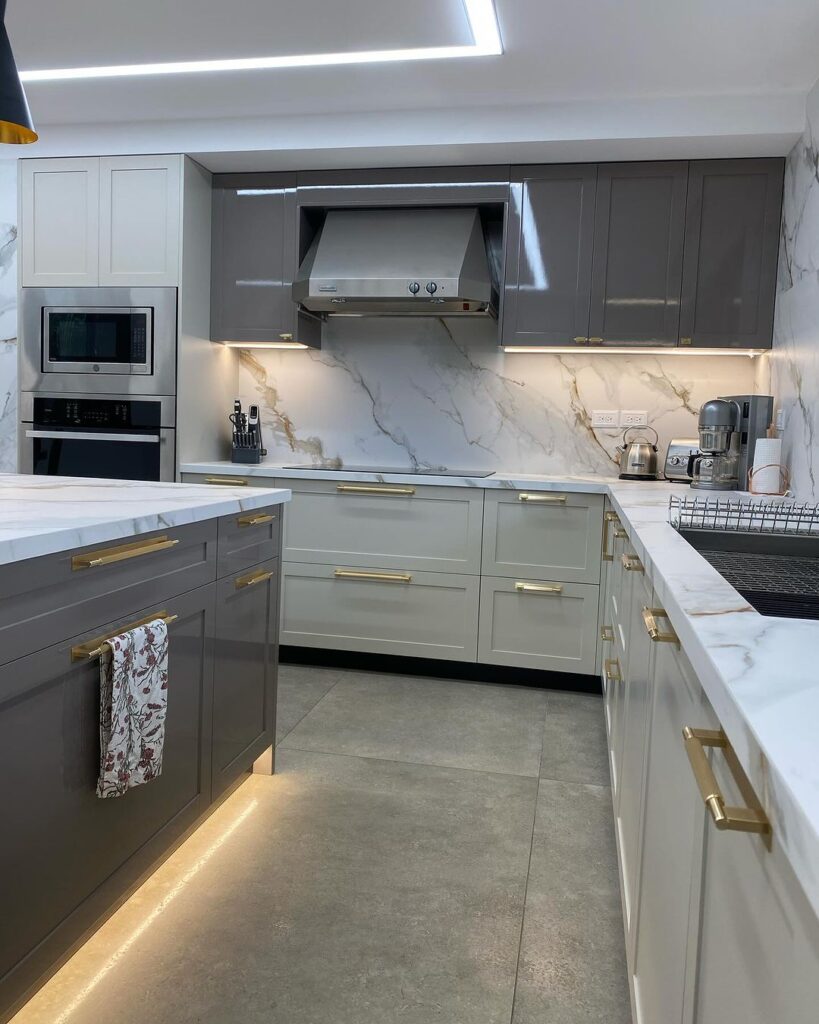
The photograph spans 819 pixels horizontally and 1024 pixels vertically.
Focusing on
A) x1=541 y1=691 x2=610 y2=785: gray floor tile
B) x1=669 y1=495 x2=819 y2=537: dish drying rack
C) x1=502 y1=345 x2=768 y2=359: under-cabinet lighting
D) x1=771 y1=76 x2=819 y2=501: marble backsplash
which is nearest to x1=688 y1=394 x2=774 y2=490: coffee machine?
x1=771 y1=76 x2=819 y2=501: marble backsplash

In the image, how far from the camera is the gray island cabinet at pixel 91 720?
125 centimetres

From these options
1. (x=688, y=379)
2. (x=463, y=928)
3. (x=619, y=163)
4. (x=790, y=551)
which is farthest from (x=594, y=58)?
(x=463, y=928)

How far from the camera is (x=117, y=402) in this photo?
3752 millimetres

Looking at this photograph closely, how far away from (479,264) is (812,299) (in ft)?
4.51

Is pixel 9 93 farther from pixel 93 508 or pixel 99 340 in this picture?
pixel 99 340

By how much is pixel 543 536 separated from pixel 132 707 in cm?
219

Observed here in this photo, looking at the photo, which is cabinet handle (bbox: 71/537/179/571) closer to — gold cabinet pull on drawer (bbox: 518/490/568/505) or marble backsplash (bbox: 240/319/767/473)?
gold cabinet pull on drawer (bbox: 518/490/568/505)

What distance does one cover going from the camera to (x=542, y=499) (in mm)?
3352

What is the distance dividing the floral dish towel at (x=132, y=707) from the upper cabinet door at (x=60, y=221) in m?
2.77

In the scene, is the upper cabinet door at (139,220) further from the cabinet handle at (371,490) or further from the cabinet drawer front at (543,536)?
the cabinet drawer front at (543,536)

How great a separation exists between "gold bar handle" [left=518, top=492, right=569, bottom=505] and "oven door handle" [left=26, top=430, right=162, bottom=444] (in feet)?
5.52

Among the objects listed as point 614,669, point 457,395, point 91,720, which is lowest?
point 614,669

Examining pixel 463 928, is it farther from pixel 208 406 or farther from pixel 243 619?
pixel 208 406

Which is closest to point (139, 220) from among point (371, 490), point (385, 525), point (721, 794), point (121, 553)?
point (371, 490)
